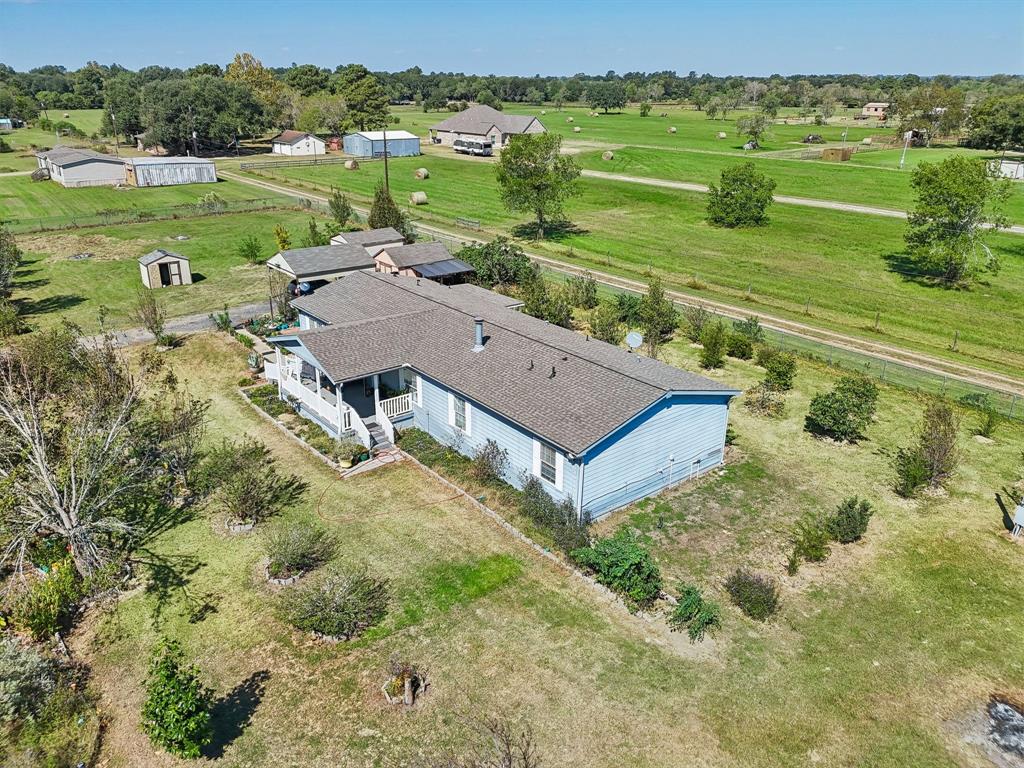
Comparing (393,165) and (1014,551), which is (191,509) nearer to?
(1014,551)

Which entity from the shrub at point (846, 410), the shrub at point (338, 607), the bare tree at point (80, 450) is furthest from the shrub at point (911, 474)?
the bare tree at point (80, 450)

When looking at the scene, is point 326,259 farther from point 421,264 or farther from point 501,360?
point 501,360

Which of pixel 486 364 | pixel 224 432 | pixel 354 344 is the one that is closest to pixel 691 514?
pixel 486 364

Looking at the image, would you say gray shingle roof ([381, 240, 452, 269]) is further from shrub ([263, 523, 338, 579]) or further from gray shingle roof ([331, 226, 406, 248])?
shrub ([263, 523, 338, 579])


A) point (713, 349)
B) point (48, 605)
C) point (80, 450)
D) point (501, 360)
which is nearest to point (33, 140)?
point (80, 450)

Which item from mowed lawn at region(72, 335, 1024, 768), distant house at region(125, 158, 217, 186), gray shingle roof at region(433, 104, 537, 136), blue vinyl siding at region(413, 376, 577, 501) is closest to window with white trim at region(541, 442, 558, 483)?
blue vinyl siding at region(413, 376, 577, 501)
